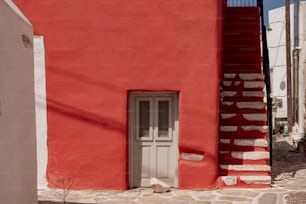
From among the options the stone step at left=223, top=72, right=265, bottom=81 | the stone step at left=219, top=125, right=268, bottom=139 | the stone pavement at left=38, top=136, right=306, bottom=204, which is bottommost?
the stone pavement at left=38, top=136, right=306, bottom=204

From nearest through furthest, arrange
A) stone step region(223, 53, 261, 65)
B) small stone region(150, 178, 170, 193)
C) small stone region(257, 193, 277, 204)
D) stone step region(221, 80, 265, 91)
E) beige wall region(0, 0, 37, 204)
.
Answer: beige wall region(0, 0, 37, 204) → small stone region(257, 193, 277, 204) → small stone region(150, 178, 170, 193) → stone step region(221, 80, 265, 91) → stone step region(223, 53, 261, 65)

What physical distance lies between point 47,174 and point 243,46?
5208 millimetres

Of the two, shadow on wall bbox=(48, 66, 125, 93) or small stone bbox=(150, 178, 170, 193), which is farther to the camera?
shadow on wall bbox=(48, 66, 125, 93)

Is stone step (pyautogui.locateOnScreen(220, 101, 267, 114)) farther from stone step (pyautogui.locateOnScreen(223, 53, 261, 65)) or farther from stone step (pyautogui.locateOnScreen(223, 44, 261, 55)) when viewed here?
stone step (pyautogui.locateOnScreen(223, 44, 261, 55))

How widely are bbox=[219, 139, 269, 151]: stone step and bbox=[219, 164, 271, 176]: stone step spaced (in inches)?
13.5

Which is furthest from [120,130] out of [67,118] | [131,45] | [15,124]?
[15,124]

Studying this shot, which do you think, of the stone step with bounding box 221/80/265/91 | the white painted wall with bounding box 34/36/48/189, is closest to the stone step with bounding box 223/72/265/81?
the stone step with bounding box 221/80/265/91

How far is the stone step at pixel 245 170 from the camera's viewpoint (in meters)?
6.57

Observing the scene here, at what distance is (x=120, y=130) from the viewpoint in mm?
6371

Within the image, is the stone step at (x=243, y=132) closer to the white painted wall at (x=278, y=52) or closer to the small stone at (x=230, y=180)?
the small stone at (x=230, y=180)

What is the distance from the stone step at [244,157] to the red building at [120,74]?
0.41m

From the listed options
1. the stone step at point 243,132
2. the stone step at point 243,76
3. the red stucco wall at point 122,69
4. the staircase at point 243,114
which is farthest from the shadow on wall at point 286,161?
the red stucco wall at point 122,69

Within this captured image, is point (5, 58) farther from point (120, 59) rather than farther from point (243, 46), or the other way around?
point (243, 46)

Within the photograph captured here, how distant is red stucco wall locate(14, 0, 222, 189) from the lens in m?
6.37
